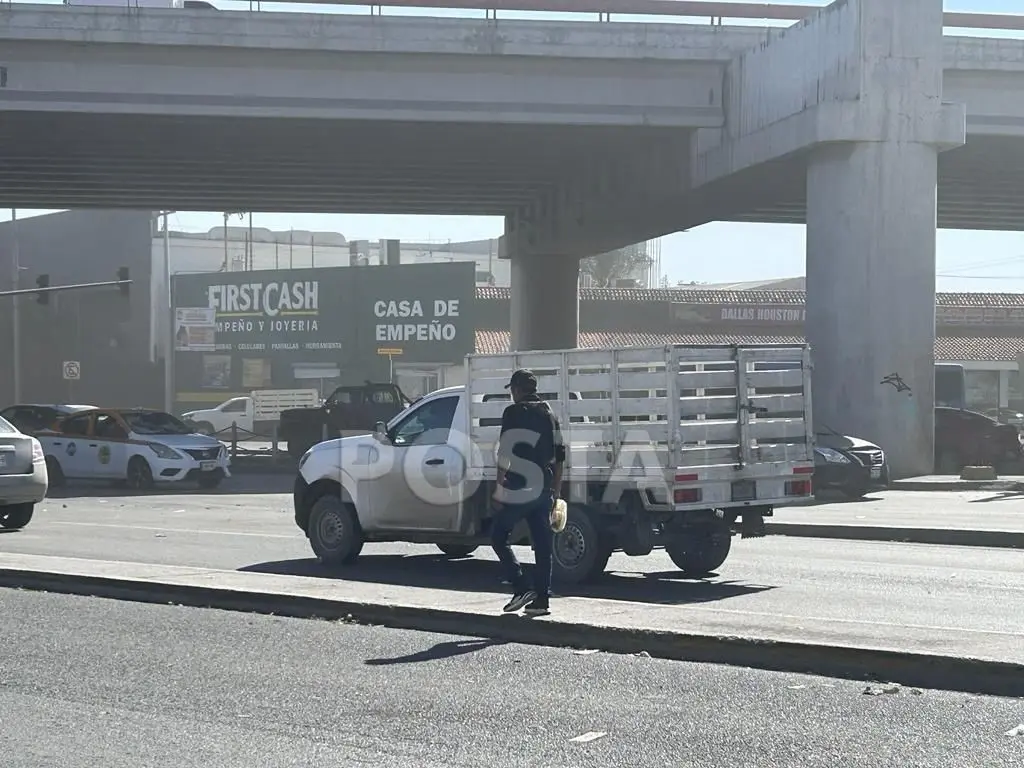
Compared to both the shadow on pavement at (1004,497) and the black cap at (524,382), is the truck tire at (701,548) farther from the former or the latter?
the shadow on pavement at (1004,497)

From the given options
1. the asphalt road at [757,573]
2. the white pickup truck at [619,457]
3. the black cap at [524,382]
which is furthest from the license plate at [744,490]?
the black cap at [524,382]

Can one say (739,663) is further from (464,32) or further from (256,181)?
(256,181)

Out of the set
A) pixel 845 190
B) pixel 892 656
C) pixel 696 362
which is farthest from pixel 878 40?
pixel 892 656

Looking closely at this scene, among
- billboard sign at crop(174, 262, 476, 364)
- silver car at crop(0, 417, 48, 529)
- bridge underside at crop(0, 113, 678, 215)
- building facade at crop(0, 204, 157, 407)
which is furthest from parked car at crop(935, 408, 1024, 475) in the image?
building facade at crop(0, 204, 157, 407)

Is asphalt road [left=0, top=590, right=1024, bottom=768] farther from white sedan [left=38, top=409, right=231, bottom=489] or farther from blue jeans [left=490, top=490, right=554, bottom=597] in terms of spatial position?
white sedan [left=38, top=409, right=231, bottom=489]

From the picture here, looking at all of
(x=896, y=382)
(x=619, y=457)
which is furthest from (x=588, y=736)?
(x=896, y=382)

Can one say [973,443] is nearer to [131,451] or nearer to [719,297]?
[131,451]

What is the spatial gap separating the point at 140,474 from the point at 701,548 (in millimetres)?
17277

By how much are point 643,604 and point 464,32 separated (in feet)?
73.6

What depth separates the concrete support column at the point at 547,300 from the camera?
161 ft

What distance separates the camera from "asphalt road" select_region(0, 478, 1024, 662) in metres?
10.1

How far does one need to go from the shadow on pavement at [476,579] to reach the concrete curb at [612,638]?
1.54 metres

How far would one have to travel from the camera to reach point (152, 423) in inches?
1161

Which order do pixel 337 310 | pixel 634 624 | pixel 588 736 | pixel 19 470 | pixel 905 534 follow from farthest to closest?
pixel 337 310
pixel 19 470
pixel 905 534
pixel 634 624
pixel 588 736
